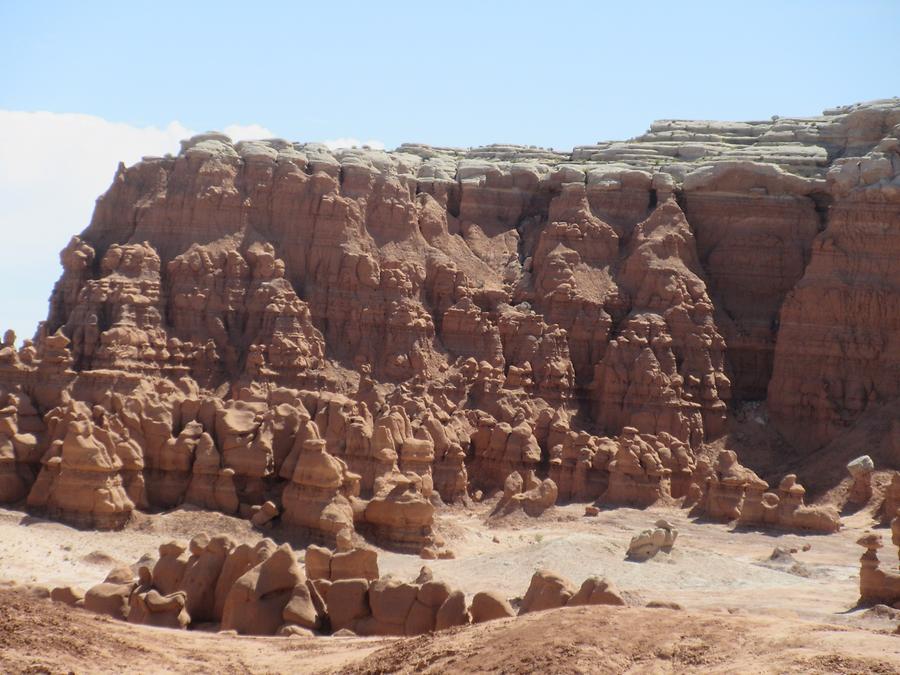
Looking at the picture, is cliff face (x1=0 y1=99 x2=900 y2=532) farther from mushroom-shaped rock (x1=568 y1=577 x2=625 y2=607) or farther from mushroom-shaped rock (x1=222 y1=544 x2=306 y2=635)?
mushroom-shaped rock (x1=568 y1=577 x2=625 y2=607)

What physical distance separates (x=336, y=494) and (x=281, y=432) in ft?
11.0

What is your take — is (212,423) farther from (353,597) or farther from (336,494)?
(353,597)

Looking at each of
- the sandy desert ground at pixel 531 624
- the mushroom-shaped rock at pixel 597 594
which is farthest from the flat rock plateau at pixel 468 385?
the sandy desert ground at pixel 531 624

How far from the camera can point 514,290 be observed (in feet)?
199

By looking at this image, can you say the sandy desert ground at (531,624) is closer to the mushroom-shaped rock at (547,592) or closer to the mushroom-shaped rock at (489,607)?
the mushroom-shaped rock at (547,592)

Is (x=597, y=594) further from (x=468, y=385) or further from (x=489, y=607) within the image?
(x=468, y=385)

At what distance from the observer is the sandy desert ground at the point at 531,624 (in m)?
19.2

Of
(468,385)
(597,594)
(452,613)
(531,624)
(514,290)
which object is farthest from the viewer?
(514,290)

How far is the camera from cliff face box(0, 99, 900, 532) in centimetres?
5338

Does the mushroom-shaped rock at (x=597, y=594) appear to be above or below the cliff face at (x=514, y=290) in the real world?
below

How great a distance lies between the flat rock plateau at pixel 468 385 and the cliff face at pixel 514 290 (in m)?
0.12

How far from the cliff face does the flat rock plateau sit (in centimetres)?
12

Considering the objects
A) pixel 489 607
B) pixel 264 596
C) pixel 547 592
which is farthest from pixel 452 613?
pixel 264 596

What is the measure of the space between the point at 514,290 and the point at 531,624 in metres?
40.1
